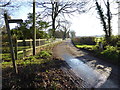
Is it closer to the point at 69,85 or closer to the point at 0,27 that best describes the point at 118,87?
the point at 69,85

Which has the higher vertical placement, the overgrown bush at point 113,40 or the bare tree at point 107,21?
the bare tree at point 107,21

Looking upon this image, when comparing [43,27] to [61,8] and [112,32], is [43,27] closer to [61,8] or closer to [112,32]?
[61,8]

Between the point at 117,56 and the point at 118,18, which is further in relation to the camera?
the point at 118,18

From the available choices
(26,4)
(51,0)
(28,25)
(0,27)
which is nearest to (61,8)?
(51,0)

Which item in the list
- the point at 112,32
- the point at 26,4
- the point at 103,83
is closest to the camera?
the point at 103,83

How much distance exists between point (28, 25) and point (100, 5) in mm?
8265

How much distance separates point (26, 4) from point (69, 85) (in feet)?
22.6

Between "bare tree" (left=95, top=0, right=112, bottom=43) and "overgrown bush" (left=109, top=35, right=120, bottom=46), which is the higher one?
"bare tree" (left=95, top=0, right=112, bottom=43)

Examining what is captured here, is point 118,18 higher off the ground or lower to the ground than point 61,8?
lower

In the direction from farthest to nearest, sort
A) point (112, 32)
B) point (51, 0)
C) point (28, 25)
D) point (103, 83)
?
point (51, 0), point (28, 25), point (112, 32), point (103, 83)

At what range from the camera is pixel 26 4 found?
7922mm

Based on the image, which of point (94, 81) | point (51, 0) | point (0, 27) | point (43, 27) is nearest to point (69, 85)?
point (94, 81)

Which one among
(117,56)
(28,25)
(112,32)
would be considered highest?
(28,25)

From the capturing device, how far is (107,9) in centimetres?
1098
